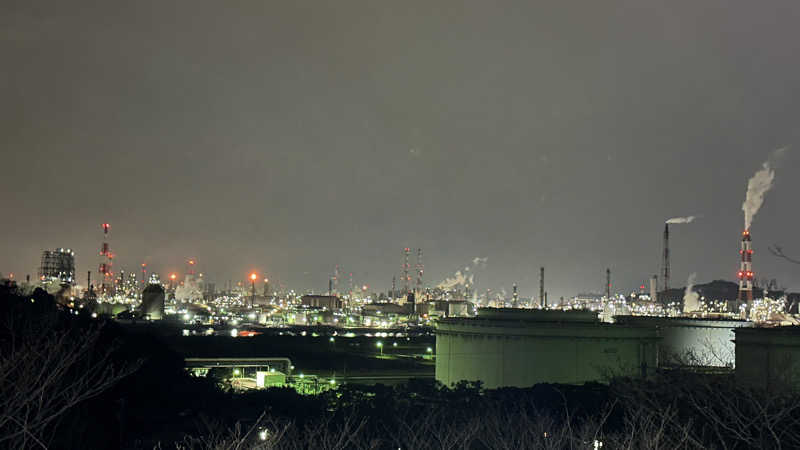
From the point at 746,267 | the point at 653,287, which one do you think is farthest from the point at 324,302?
the point at 746,267

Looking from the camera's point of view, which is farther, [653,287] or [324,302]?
[324,302]

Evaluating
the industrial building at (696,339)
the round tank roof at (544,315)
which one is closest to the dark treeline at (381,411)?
the round tank roof at (544,315)

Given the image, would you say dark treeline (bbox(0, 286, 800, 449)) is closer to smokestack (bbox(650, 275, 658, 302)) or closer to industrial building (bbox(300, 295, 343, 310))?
smokestack (bbox(650, 275, 658, 302))

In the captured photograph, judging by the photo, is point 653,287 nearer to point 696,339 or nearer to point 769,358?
point 696,339

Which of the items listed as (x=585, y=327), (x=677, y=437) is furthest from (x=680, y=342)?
(x=677, y=437)

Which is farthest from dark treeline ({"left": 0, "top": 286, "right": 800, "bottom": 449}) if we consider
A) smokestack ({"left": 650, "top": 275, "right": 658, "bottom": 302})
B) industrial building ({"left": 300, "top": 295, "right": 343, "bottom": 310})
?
industrial building ({"left": 300, "top": 295, "right": 343, "bottom": 310})

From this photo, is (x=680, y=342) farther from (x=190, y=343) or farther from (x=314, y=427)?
(x=190, y=343)
